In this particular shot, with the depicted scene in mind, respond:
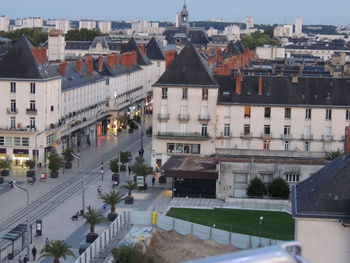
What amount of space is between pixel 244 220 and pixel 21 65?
27.8m

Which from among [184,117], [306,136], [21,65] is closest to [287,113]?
[306,136]

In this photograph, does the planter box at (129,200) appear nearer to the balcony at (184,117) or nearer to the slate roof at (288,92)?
the balcony at (184,117)

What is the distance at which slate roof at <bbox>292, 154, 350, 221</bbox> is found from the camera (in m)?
25.0

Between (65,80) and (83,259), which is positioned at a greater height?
(65,80)

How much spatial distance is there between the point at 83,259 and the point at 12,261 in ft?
13.8

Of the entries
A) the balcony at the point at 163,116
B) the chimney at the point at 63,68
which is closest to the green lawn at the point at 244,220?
the balcony at the point at 163,116

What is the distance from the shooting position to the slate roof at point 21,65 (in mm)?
62375

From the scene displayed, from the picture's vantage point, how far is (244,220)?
43188mm

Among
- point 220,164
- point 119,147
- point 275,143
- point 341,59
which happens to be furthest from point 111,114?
point 341,59

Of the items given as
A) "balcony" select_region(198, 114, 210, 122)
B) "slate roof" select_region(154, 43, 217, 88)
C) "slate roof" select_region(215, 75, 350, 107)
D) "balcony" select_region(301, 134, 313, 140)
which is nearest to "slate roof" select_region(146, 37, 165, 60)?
"slate roof" select_region(154, 43, 217, 88)

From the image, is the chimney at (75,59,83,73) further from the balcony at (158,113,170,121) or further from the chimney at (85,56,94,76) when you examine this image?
the balcony at (158,113,170,121)

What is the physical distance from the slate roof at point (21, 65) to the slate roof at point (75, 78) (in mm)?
5844

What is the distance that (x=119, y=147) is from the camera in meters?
73.2

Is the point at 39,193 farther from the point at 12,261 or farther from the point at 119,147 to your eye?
the point at 119,147
